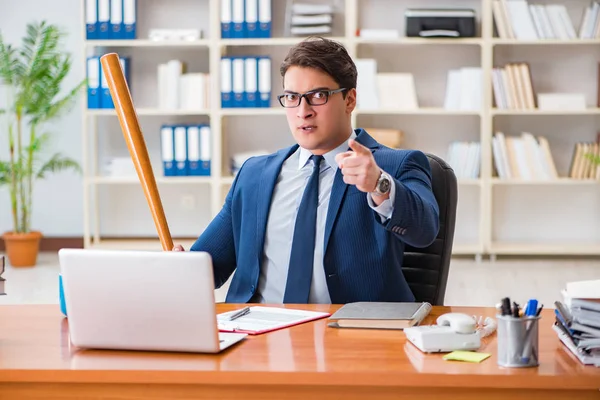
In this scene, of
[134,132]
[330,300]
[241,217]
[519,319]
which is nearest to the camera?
[519,319]

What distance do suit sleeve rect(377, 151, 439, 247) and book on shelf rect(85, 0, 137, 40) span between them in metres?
4.03

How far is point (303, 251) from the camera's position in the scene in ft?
6.71

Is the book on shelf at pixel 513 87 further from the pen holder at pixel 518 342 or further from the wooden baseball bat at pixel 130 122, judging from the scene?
the pen holder at pixel 518 342

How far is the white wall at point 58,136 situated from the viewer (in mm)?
6043

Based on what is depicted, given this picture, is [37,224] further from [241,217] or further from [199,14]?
[241,217]

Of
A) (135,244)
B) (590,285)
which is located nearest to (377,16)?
(135,244)

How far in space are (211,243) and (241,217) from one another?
95mm

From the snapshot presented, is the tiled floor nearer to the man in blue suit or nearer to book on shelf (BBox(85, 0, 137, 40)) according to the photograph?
book on shelf (BBox(85, 0, 137, 40))

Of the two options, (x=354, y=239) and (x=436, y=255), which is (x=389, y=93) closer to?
(x=436, y=255)

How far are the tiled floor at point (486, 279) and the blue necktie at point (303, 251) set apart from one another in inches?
99.1

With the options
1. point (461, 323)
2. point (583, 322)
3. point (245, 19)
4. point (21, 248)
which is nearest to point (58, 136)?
point (21, 248)

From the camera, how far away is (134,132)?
1.79 metres

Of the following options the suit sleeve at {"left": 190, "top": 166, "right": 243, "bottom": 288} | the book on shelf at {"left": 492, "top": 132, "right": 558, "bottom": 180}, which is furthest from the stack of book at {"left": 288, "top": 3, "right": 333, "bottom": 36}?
the suit sleeve at {"left": 190, "top": 166, "right": 243, "bottom": 288}

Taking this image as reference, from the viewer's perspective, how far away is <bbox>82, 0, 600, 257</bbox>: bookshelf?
5.77m
